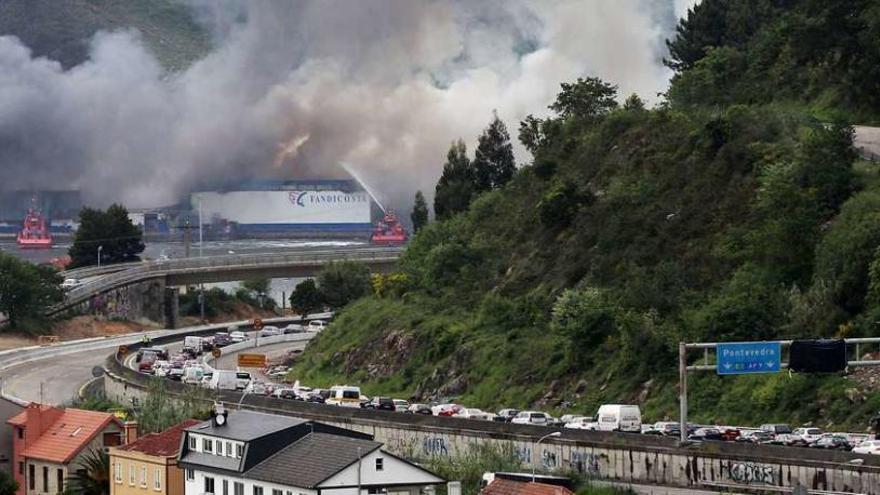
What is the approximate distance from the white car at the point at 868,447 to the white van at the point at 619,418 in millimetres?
12175

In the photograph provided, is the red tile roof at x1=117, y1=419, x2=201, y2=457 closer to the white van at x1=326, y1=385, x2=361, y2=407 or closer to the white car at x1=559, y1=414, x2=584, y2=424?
the white car at x1=559, y1=414, x2=584, y2=424

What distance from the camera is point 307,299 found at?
183625 mm

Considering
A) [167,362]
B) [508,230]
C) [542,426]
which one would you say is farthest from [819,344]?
[167,362]

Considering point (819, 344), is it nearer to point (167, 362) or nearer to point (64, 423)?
point (64, 423)

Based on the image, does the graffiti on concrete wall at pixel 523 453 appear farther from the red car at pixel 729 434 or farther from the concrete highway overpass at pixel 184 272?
the concrete highway overpass at pixel 184 272

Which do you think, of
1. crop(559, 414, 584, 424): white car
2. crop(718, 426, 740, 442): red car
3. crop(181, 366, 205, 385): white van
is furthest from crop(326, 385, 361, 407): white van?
crop(718, 426, 740, 442): red car

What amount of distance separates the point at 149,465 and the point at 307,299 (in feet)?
322

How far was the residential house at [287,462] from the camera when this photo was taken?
7319 centimetres

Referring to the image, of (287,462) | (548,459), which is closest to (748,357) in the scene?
(548,459)

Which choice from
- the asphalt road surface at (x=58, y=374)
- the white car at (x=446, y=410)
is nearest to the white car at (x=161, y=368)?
the asphalt road surface at (x=58, y=374)

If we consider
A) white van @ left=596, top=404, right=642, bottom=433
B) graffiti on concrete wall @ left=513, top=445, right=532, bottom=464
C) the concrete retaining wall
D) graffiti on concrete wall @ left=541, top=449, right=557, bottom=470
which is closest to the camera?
the concrete retaining wall

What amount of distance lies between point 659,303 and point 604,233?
12331 mm

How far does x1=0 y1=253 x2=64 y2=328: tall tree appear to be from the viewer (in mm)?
167875

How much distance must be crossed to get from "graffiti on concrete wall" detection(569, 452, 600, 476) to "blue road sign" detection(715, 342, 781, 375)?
506 centimetres
